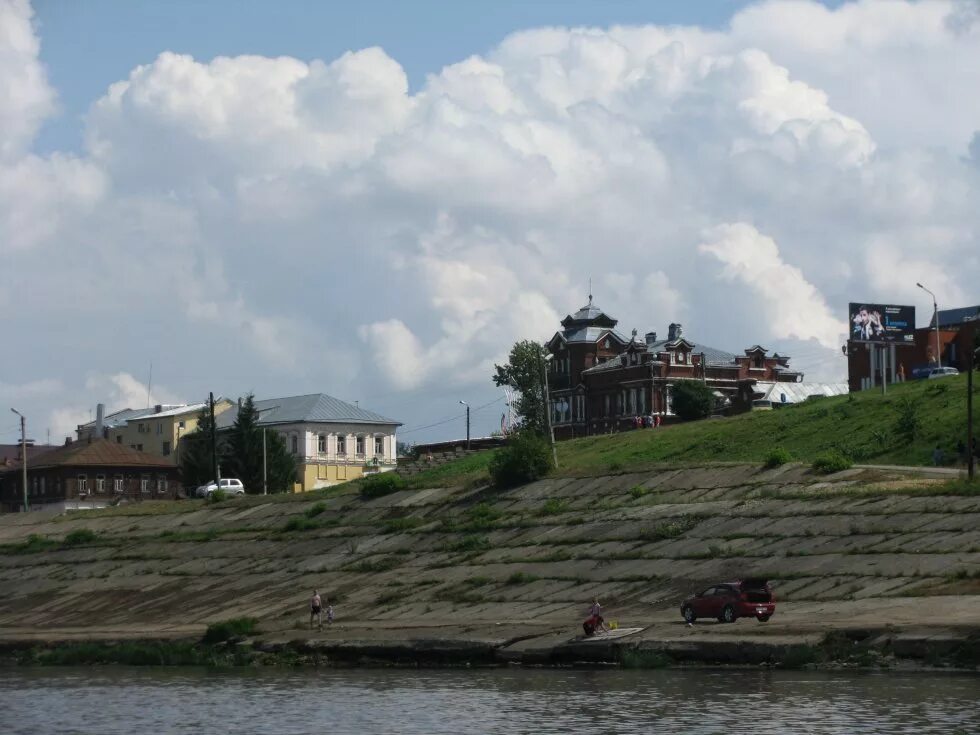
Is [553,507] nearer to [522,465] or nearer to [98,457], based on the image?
[522,465]

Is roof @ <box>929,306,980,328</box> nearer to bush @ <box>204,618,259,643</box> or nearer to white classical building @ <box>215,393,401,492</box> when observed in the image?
white classical building @ <box>215,393,401,492</box>

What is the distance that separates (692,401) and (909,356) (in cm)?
2117

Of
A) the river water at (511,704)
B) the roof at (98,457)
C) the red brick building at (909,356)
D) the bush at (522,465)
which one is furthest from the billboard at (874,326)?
the roof at (98,457)

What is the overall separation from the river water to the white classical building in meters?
103

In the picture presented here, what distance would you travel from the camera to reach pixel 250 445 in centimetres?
13200

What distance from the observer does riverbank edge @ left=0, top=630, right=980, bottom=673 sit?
146 ft

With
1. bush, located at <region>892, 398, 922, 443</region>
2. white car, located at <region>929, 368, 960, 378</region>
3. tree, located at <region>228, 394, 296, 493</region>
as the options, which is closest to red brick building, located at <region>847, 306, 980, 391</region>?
white car, located at <region>929, 368, 960, 378</region>

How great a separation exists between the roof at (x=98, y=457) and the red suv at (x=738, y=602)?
10562 centimetres

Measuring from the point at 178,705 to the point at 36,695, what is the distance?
21.7ft

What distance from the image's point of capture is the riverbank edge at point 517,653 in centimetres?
4453

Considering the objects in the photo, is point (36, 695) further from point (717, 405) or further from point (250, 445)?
point (717, 405)

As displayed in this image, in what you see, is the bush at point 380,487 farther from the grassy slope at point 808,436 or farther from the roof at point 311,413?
the roof at point 311,413

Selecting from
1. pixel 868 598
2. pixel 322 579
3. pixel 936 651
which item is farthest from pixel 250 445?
pixel 936 651

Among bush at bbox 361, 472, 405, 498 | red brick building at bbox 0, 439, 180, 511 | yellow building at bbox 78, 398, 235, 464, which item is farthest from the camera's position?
yellow building at bbox 78, 398, 235, 464
